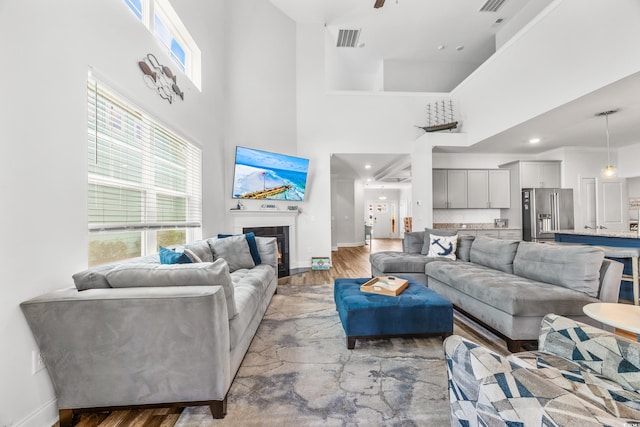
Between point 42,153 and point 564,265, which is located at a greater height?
point 42,153

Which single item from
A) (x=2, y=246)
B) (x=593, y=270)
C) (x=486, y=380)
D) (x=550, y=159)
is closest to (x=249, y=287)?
(x=2, y=246)

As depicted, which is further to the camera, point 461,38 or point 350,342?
point 461,38

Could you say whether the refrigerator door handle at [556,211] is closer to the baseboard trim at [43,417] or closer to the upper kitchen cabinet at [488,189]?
the upper kitchen cabinet at [488,189]

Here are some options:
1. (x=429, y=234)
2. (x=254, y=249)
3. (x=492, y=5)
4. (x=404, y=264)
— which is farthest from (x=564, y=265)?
(x=492, y=5)

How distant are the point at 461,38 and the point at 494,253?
5180mm

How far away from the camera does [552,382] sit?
93 centimetres

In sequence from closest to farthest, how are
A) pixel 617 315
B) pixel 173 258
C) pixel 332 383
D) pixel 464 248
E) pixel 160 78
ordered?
pixel 617 315 < pixel 332 383 < pixel 173 258 < pixel 160 78 < pixel 464 248

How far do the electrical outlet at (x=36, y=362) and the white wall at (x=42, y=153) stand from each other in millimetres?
25

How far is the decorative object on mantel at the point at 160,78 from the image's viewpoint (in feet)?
8.31

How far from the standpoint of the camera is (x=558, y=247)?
258 cm

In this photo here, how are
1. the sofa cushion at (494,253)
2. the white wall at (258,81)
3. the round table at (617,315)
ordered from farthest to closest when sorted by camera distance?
the white wall at (258,81)
the sofa cushion at (494,253)
the round table at (617,315)

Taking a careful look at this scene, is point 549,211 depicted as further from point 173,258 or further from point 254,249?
point 173,258

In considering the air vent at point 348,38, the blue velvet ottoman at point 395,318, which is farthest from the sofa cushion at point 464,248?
the air vent at point 348,38

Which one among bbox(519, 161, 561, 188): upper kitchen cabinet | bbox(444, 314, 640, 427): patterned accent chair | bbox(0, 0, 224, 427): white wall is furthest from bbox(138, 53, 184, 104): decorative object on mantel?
bbox(519, 161, 561, 188): upper kitchen cabinet
